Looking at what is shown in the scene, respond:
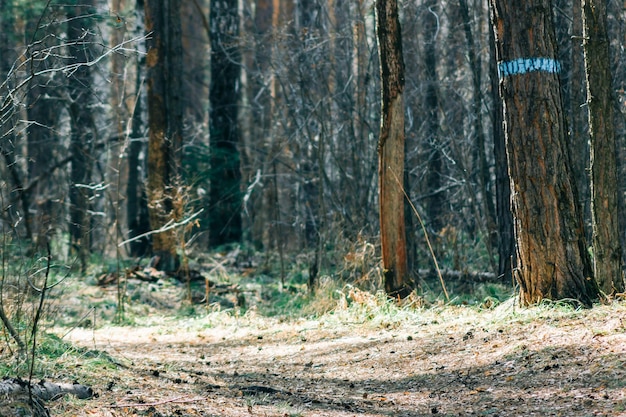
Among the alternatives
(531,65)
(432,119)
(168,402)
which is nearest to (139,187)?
(432,119)

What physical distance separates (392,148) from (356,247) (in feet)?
8.78

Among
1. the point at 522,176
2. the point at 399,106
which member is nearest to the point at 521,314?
the point at 522,176

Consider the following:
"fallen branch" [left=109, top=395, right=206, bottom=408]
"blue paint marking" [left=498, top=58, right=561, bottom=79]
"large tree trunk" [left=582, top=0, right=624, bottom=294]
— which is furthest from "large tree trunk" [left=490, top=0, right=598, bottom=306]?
"fallen branch" [left=109, top=395, right=206, bottom=408]

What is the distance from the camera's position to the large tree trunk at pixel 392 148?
1029 cm

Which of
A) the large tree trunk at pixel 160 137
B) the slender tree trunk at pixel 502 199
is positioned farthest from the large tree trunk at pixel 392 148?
the large tree trunk at pixel 160 137

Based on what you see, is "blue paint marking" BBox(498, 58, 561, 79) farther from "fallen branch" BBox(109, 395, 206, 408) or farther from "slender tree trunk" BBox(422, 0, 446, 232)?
"slender tree trunk" BBox(422, 0, 446, 232)

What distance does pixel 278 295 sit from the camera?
1398 centimetres

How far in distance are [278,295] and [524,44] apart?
25.3ft

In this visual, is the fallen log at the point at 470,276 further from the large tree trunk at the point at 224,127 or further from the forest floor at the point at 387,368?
the large tree trunk at the point at 224,127

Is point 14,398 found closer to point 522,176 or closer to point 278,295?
point 522,176

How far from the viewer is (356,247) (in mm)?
12602

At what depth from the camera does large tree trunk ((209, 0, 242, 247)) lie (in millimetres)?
18578

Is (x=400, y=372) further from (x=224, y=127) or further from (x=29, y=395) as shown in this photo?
(x=224, y=127)

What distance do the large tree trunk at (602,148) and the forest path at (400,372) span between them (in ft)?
4.42
